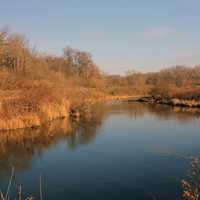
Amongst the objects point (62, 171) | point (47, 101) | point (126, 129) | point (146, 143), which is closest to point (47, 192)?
point (62, 171)

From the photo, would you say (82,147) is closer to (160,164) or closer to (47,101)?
(160,164)

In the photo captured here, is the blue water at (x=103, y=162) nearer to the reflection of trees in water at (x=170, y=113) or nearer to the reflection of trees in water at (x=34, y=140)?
the reflection of trees in water at (x=34, y=140)

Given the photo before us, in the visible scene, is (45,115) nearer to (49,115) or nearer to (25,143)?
(49,115)

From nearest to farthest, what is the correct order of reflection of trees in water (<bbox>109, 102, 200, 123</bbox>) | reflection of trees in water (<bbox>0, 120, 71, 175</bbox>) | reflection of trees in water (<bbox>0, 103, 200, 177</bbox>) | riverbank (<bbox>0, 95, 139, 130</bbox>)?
reflection of trees in water (<bbox>0, 120, 71, 175</bbox>) → reflection of trees in water (<bbox>0, 103, 200, 177</bbox>) → riverbank (<bbox>0, 95, 139, 130</bbox>) → reflection of trees in water (<bbox>109, 102, 200, 123</bbox>)

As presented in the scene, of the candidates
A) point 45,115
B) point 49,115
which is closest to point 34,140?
point 45,115

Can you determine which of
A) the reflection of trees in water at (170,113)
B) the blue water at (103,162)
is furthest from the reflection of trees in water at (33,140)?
the reflection of trees in water at (170,113)

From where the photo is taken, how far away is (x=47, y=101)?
18.6 m

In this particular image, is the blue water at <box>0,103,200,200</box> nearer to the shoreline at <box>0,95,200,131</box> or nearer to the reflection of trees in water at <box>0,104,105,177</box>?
the reflection of trees in water at <box>0,104,105,177</box>

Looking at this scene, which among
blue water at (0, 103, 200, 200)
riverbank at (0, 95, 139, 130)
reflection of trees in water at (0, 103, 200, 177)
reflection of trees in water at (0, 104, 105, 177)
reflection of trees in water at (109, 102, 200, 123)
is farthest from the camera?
reflection of trees in water at (109, 102, 200, 123)

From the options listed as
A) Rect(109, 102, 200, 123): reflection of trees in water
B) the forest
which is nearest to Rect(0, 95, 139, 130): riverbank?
the forest

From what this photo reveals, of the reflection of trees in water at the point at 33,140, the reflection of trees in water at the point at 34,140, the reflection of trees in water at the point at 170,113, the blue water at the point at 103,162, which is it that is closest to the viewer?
the blue water at the point at 103,162

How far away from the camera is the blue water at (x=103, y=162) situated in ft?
21.4

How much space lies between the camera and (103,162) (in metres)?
A: 8.81

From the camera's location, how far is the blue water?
654 cm
